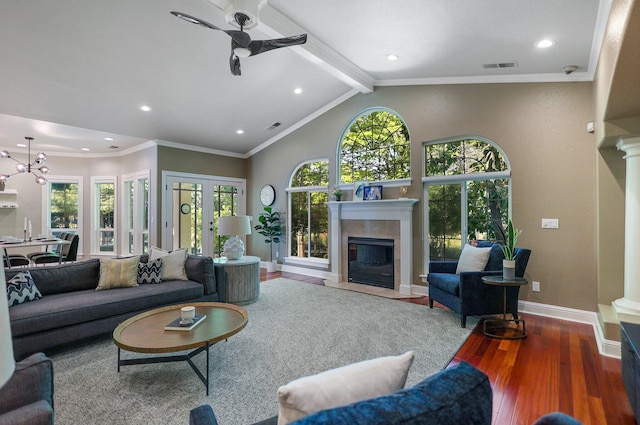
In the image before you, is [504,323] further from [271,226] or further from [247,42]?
[271,226]

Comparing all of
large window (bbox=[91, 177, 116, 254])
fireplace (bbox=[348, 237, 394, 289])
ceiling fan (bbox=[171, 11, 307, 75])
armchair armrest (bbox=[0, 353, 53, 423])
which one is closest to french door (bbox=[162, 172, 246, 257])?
large window (bbox=[91, 177, 116, 254])

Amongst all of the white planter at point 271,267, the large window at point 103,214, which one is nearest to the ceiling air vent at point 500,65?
the white planter at point 271,267

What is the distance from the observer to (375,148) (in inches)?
223

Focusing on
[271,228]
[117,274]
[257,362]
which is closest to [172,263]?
[117,274]

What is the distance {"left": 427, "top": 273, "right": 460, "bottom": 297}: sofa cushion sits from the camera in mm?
3678

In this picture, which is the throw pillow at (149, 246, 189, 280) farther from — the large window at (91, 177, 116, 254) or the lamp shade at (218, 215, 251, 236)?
the large window at (91, 177, 116, 254)

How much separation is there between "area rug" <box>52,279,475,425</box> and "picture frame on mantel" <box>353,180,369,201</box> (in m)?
2.01

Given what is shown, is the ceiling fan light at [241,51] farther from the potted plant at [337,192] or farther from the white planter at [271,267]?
the white planter at [271,267]

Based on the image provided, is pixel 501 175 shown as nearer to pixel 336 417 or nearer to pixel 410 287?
pixel 410 287

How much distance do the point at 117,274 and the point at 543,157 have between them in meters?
5.40

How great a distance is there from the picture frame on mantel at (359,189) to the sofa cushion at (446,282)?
6.44ft

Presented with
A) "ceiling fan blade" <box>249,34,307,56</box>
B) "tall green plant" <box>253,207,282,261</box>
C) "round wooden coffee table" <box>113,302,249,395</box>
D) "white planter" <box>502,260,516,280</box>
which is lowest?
"round wooden coffee table" <box>113,302,249,395</box>

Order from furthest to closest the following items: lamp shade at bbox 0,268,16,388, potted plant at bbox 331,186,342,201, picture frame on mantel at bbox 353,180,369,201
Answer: potted plant at bbox 331,186,342,201 → picture frame on mantel at bbox 353,180,369,201 → lamp shade at bbox 0,268,16,388

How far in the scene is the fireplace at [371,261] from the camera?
17.6ft
